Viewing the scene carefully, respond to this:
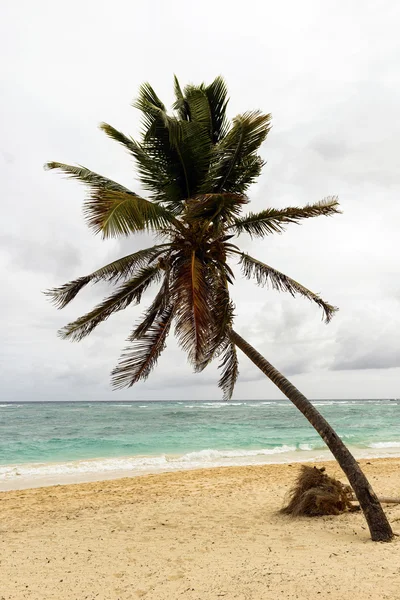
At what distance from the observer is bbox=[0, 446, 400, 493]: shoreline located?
48.5 feet

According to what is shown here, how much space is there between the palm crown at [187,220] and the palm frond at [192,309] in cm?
1

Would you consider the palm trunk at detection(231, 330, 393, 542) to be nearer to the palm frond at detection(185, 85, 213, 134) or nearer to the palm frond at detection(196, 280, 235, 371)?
the palm frond at detection(196, 280, 235, 371)

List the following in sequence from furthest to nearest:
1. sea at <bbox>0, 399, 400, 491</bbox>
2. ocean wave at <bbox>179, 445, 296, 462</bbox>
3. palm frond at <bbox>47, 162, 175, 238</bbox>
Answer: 1. ocean wave at <bbox>179, 445, 296, 462</bbox>
2. sea at <bbox>0, 399, 400, 491</bbox>
3. palm frond at <bbox>47, 162, 175, 238</bbox>

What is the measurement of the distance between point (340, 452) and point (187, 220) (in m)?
4.06

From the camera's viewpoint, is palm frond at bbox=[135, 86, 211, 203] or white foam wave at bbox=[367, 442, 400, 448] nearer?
palm frond at bbox=[135, 86, 211, 203]

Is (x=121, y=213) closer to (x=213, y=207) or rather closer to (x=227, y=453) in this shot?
(x=213, y=207)

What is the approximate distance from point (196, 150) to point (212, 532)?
19.4ft

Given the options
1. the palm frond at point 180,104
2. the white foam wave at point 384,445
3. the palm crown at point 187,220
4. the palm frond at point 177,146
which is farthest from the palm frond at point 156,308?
the white foam wave at point 384,445

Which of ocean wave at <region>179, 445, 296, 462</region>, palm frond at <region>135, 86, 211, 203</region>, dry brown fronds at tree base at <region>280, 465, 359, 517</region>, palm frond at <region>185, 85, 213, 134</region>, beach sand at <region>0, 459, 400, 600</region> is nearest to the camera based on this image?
beach sand at <region>0, 459, 400, 600</region>

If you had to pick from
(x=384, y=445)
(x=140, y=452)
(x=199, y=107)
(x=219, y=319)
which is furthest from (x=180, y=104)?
(x=384, y=445)

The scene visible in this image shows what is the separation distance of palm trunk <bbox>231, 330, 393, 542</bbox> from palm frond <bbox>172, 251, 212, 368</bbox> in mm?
1316

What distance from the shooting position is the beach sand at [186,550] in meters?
4.73

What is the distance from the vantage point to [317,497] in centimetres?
772

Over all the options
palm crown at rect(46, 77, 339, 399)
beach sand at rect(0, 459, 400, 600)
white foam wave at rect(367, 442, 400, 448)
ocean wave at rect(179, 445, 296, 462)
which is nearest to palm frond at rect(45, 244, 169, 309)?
palm crown at rect(46, 77, 339, 399)
